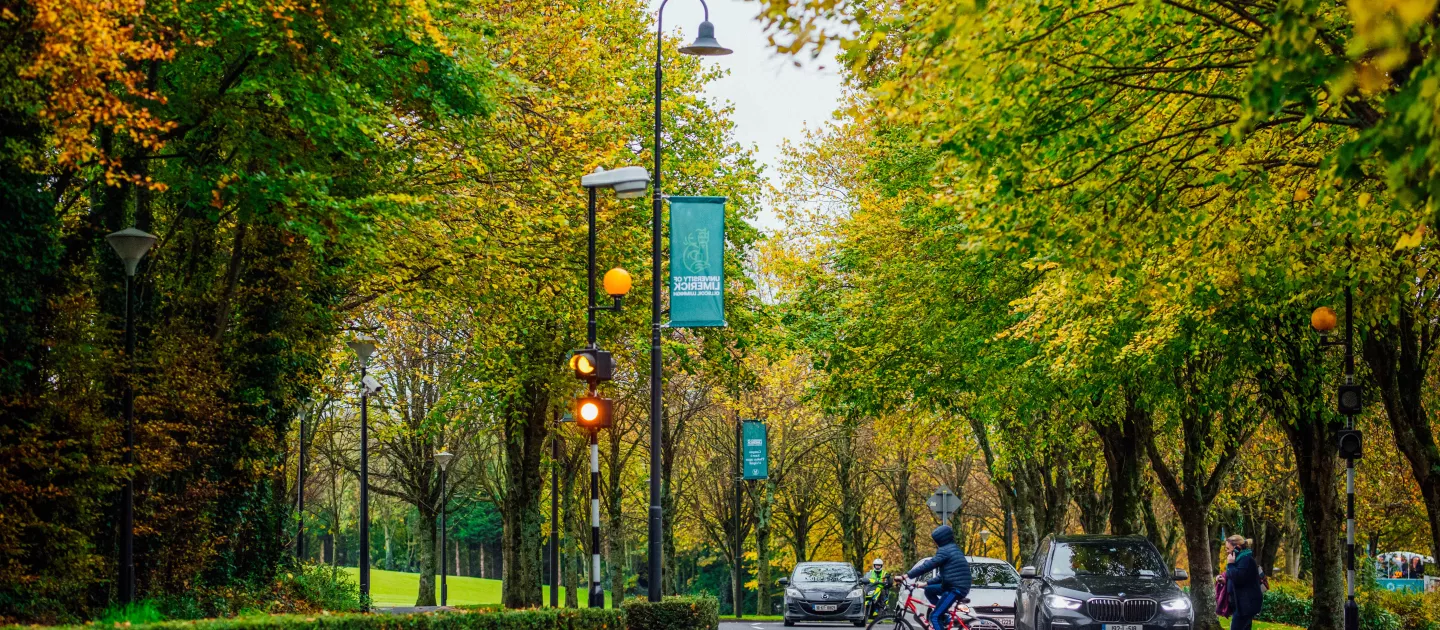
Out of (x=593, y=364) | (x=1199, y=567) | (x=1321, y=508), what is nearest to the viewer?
(x=593, y=364)

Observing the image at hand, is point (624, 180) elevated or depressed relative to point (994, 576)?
elevated

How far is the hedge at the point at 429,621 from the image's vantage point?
11.2 metres

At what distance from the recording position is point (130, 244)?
54.6 feet

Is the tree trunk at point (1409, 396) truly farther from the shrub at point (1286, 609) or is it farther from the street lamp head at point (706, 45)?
the shrub at point (1286, 609)

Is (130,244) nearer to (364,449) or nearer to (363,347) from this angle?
(363,347)

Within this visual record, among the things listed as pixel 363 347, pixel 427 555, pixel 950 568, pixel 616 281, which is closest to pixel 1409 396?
pixel 950 568

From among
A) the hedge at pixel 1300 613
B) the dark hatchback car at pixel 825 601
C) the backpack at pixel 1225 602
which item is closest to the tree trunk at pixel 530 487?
the dark hatchback car at pixel 825 601

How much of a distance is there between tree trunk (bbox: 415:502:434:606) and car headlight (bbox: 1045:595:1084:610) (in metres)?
30.3

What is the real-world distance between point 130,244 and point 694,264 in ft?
23.4

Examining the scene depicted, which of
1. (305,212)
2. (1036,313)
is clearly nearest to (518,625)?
(305,212)

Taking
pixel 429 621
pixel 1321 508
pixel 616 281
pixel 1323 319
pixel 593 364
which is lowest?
pixel 429 621

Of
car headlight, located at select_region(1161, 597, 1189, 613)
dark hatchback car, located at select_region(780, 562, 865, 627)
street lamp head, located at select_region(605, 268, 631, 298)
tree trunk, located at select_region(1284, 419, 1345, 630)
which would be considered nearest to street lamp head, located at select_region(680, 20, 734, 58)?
street lamp head, located at select_region(605, 268, 631, 298)

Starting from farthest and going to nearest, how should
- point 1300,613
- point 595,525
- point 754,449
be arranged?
1. point 754,449
2. point 1300,613
3. point 595,525

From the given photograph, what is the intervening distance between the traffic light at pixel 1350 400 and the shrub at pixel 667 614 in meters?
9.41
